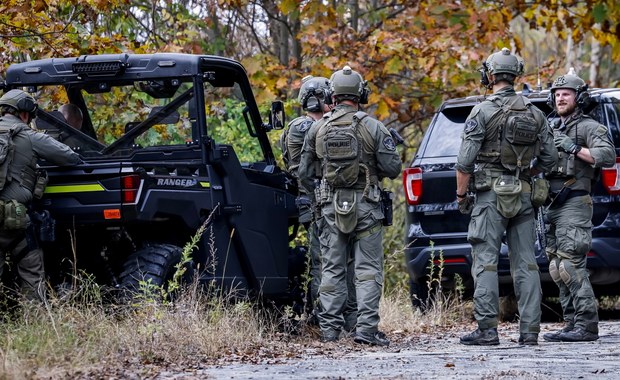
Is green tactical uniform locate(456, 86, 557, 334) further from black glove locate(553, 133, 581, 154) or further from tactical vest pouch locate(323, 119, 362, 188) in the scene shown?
tactical vest pouch locate(323, 119, 362, 188)

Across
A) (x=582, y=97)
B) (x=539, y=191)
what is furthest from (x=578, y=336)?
(x=582, y=97)

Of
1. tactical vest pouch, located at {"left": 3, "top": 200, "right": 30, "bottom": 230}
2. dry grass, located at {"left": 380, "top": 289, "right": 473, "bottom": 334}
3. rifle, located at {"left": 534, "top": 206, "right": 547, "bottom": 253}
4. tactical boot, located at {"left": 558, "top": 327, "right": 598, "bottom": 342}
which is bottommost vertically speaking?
dry grass, located at {"left": 380, "top": 289, "right": 473, "bottom": 334}

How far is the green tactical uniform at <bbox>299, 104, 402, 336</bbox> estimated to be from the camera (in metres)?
8.52

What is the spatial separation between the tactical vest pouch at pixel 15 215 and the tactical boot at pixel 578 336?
394 cm

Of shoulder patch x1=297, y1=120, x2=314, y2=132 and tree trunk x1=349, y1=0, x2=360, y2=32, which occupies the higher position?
tree trunk x1=349, y1=0, x2=360, y2=32

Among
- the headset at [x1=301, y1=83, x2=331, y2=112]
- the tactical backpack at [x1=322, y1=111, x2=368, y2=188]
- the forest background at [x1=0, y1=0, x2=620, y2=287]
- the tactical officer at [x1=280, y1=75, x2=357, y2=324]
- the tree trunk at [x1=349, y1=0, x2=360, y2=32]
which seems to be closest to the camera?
the tactical backpack at [x1=322, y1=111, x2=368, y2=188]

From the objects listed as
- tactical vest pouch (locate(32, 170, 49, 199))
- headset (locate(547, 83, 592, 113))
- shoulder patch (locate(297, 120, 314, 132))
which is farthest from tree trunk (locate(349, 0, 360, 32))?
tactical vest pouch (locate(32, 170, 49, 199))

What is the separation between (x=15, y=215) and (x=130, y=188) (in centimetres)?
86

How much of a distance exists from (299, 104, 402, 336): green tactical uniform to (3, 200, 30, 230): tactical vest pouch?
2.08 m

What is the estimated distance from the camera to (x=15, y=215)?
830cm

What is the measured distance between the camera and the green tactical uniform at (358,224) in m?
8.52

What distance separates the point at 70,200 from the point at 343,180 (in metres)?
1.90

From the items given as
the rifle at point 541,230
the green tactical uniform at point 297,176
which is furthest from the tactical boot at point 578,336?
the green tactical uniform at point 297,176

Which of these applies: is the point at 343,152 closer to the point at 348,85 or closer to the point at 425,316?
the point at 348,85
